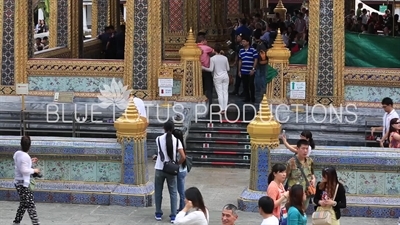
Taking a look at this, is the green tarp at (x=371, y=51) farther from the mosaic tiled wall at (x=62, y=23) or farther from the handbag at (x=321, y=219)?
the handbag at (x=321, y=219)

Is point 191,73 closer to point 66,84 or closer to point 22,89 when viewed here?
point 66,84

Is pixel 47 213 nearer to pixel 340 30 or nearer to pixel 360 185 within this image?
pixel 360 185

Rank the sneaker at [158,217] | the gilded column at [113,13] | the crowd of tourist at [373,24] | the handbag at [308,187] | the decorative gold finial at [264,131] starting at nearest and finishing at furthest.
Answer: the handbag at [308,187], the sneaker at [158,217], the decorative gold finial at [264,131], the crowd of tourist at [373,24], the gilded column at [113,13]

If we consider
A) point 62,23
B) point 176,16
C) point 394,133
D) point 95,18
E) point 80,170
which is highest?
point 95,18

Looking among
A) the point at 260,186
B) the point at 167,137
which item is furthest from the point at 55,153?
the point at 260,186

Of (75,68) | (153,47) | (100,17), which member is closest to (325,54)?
(153,47)

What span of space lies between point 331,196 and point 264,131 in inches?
127

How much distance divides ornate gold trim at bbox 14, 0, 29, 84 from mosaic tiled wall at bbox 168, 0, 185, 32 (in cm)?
478

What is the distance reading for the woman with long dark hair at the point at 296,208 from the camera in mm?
10562

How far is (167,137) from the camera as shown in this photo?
14.5m

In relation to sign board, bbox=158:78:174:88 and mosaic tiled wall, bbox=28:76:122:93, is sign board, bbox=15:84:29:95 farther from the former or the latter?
sign board, bbox=158:78:174:88

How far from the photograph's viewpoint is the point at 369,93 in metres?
20.0

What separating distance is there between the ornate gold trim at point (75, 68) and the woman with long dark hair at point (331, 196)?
32.0ft

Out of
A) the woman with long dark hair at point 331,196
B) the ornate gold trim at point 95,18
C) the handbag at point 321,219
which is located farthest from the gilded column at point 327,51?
the ornate gold trim at point 95,18
